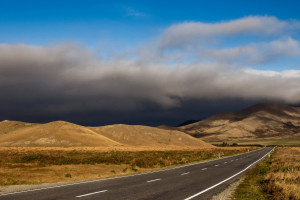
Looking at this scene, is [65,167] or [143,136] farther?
[143,136]

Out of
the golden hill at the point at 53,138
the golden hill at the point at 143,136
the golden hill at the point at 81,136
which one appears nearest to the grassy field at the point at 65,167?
the golden hill at the point at 53,138

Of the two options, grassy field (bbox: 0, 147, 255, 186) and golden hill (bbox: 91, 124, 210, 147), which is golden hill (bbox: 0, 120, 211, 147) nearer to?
golden hill (bbox: 91, 124, 210, 147)

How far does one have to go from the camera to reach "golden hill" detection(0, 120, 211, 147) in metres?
112

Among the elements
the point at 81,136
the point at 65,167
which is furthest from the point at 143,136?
the point at 65,167

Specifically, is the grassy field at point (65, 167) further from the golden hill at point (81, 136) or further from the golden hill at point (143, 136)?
the golden hill at point (143, 136)

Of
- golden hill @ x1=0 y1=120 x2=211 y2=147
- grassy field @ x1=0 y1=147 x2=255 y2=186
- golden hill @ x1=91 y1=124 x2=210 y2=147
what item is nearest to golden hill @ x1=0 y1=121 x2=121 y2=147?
golden hill @ x1=0 y1=120 x2=211 y2=147

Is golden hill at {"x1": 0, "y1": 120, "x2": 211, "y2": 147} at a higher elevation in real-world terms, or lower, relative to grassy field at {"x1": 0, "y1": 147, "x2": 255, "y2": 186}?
higher

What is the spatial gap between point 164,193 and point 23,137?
385 feet

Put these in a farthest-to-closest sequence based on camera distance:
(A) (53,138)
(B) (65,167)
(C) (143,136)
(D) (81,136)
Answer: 1. (C) (143,136)
2. (D) (81,136)
3. (A) (53,138)
4. (B) (65,167)

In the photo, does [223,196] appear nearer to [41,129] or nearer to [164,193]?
[164,193]

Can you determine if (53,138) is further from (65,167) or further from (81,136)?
(65,167)

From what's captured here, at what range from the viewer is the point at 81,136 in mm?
124875

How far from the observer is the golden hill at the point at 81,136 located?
112 metres

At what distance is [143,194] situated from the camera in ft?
44.0
